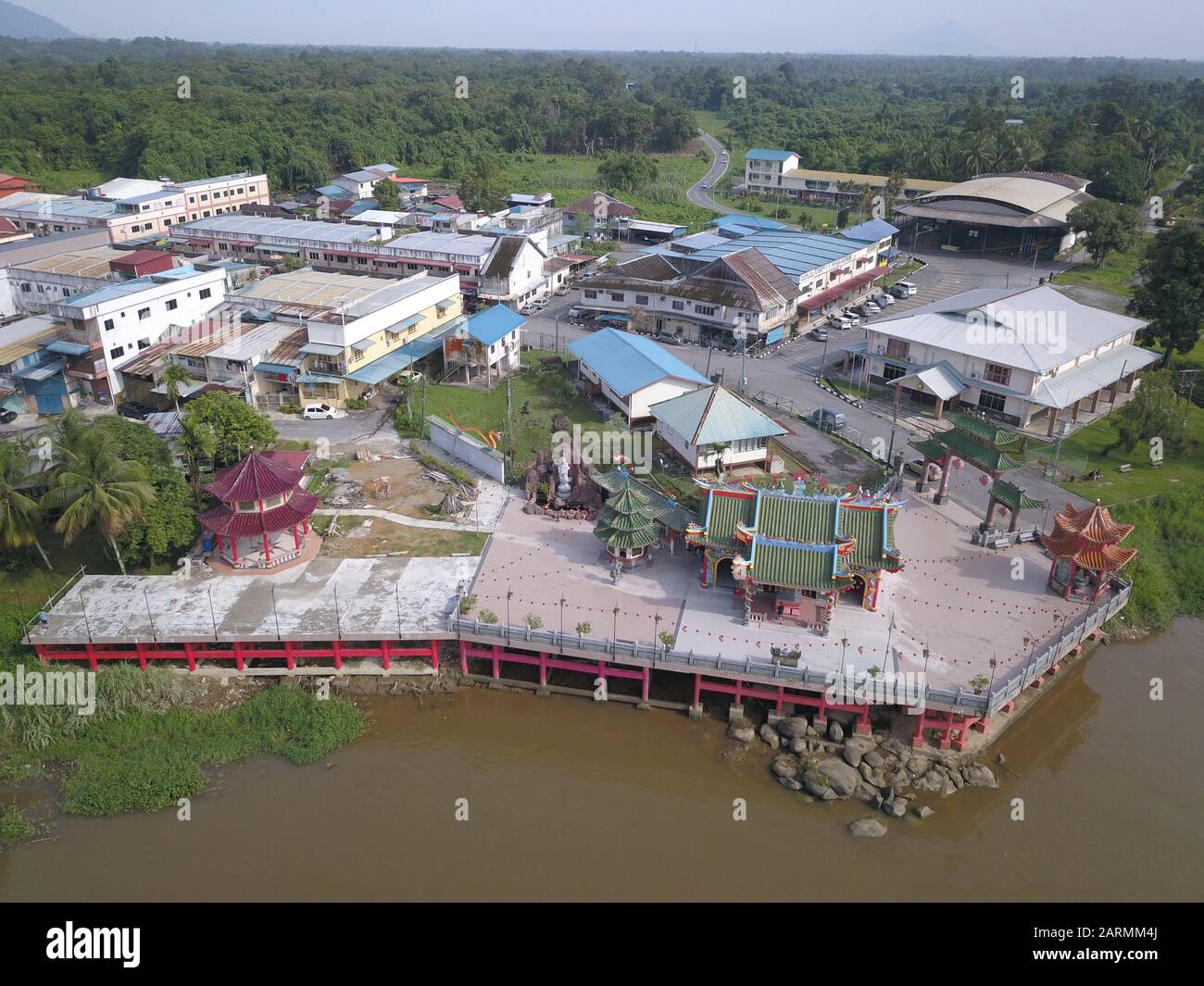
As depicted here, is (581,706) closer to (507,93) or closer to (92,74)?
(507,93)

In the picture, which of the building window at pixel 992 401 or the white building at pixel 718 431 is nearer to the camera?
the white building at pixel 718 431

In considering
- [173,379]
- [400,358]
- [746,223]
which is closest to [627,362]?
[400,358]

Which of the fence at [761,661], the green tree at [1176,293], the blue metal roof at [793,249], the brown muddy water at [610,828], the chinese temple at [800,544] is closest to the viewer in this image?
the brown muddy water at [610,828]

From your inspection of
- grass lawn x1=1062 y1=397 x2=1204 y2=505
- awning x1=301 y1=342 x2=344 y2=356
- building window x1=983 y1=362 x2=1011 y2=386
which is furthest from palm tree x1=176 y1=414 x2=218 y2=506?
building window x1=983 y1=362 x2=1011 y2=386

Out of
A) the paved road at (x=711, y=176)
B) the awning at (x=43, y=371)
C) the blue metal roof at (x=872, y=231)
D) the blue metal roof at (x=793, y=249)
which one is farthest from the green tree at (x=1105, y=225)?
the awning at (x=43, y=371)

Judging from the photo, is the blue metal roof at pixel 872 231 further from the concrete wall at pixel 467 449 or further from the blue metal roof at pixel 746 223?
the concrete wall at pixel 467 449

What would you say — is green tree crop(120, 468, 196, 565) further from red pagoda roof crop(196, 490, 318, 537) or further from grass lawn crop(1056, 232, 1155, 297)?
grass lawn crop(1056, 232, 1155, 297)
